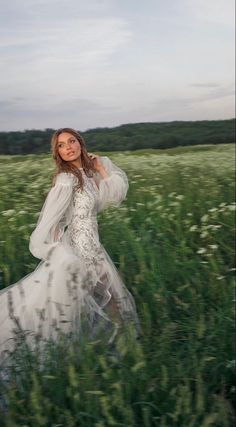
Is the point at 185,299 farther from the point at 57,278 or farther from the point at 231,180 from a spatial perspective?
the point at 231,180

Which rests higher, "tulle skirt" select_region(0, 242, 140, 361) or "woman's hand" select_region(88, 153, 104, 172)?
"woman's hand" select_region(88, 153, 104, 172)

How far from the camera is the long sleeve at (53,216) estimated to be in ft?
10.3

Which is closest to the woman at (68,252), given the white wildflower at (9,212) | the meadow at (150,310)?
the meadow at (150,310)

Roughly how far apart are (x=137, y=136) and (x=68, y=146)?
110 inches

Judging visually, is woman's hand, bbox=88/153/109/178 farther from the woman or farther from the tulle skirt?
the tulle skirt

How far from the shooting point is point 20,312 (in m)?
3.18

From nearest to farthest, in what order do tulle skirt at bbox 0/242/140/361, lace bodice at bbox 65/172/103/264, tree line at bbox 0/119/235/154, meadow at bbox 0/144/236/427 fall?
meadow at bbox 0/144/236/427, tulle skirt at bbox 0/242/140/361, lace bodice at bbox 65/172/103/264, tree line at bbox 0/119/235/154

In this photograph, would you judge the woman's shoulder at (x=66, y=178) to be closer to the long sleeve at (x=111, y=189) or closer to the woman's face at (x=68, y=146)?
the woman's face at (x=68, y=146)

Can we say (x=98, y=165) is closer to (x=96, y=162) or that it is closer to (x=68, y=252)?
(x=96, y=162)

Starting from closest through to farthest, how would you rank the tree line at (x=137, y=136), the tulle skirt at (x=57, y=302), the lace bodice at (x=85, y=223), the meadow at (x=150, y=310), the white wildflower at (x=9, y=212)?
the meadow at (x=150, y=310) < the tulle skirt at (x=57, y=302) < the lace bodice at (x=85, y=223) < the white wildflower at (x=9, y=212) < the tree line at (x=137, y=136)

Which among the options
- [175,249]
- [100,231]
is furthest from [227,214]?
[100,231]

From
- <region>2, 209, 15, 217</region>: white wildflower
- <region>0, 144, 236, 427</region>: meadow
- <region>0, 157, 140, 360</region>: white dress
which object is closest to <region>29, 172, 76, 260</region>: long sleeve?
<region>0, 157, 140, 360</region>: white dress

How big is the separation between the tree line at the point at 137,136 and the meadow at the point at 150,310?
0.10 metres

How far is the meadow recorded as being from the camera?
2.54 m
